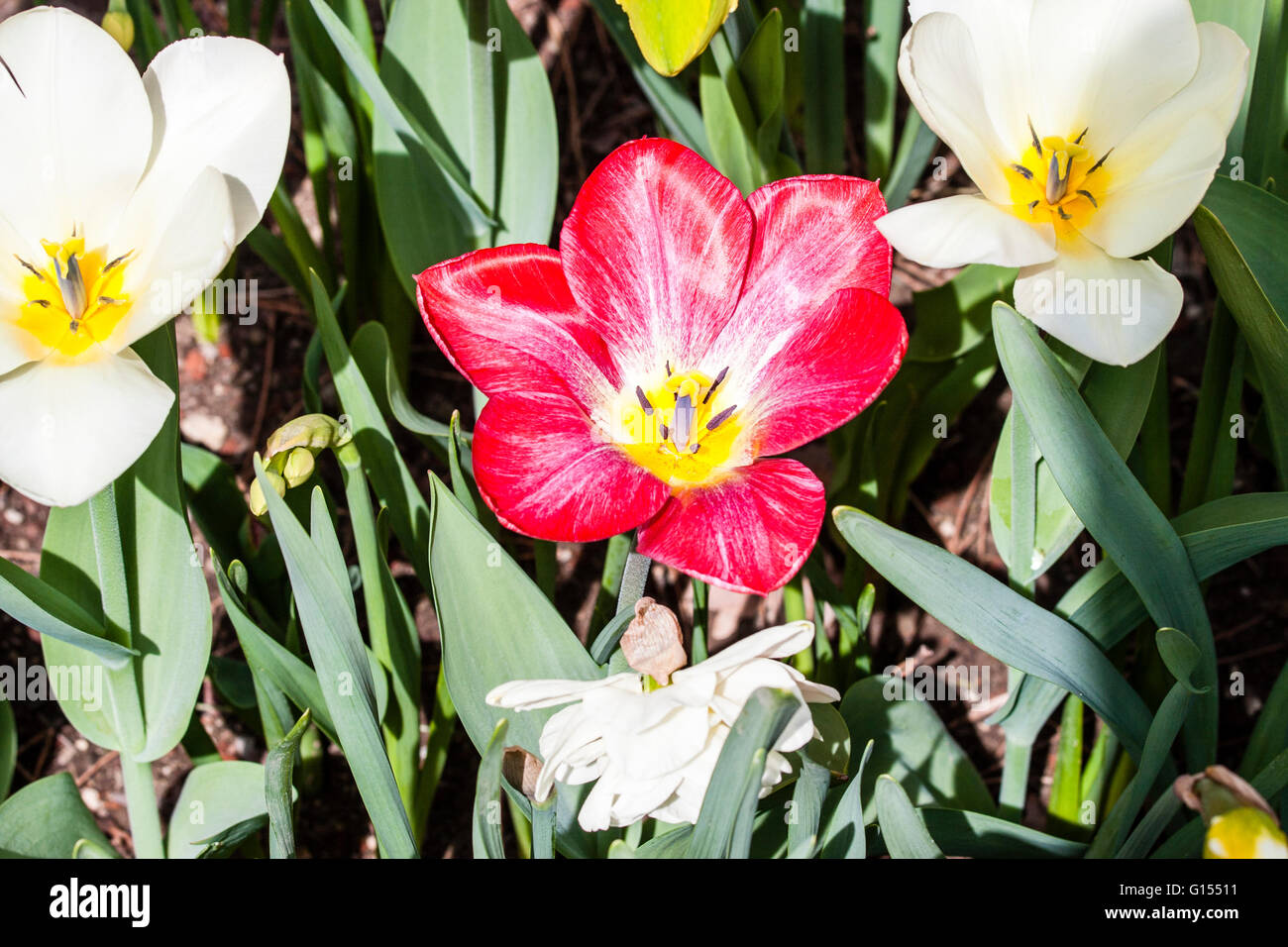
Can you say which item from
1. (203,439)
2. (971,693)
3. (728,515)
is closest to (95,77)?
(728,515)

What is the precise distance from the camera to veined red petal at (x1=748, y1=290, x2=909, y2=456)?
83 centimetres

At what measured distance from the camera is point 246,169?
0.88 meters

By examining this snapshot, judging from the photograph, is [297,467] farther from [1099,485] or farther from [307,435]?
[1099,485]

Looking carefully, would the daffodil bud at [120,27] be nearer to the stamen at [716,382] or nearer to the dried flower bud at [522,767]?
the stamen at [716,382]

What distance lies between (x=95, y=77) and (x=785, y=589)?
35.5 inches

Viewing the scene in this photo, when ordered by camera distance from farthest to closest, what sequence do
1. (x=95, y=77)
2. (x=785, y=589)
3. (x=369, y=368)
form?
(x=785, y=589)
(x=369, y=368)
(x=95, y=77)

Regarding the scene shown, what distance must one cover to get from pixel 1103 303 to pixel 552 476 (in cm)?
43

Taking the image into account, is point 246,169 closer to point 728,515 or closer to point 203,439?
point 728,515

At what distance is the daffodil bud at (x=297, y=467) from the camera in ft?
3.17

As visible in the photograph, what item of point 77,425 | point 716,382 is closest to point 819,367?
point 716,382

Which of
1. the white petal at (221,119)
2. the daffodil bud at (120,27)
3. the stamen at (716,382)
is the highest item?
the daffodil bud at (120,27)

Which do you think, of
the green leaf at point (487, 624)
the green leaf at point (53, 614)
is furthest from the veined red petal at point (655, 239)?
the green leaf at point (53, 614)

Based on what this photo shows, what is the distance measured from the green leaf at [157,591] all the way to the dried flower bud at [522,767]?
0.36 metres

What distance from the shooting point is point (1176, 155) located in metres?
0.87
